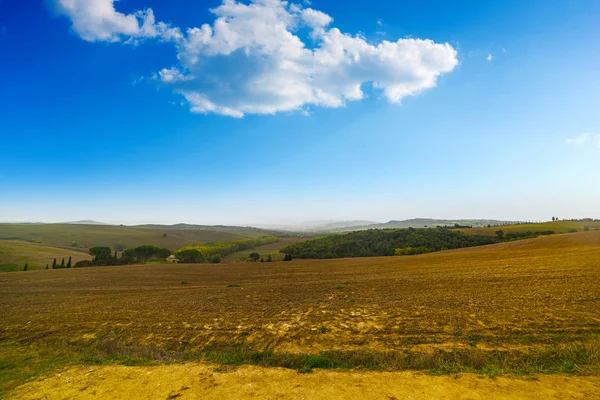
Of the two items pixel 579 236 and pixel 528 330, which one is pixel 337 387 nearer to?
pixel 528 330

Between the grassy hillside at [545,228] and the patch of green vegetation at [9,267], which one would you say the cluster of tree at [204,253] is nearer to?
the patch of green vegetation at [9,267]

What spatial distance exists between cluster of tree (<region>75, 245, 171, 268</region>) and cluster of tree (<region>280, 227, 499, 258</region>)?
A: 38.8 m

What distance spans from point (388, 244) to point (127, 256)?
70.8 metres

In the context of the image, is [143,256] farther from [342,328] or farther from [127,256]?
[342,328]

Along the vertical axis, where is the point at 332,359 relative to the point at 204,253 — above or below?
above

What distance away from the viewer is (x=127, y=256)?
7219cm

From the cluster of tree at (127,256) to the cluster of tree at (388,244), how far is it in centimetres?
3880

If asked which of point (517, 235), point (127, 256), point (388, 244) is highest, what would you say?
point (517, 235)

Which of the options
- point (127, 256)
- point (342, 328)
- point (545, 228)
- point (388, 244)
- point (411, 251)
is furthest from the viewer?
point (545, 228)

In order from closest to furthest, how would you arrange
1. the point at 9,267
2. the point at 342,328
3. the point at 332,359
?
the point at 332,359 → the point at 342,328 → the point at 9,267

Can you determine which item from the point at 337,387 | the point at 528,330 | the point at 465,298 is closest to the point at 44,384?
the point at 337,387

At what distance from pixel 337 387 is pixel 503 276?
74.3 ft

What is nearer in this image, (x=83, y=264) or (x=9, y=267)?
(x=9, y=267)

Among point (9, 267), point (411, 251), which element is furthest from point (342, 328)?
point (9, 267)
